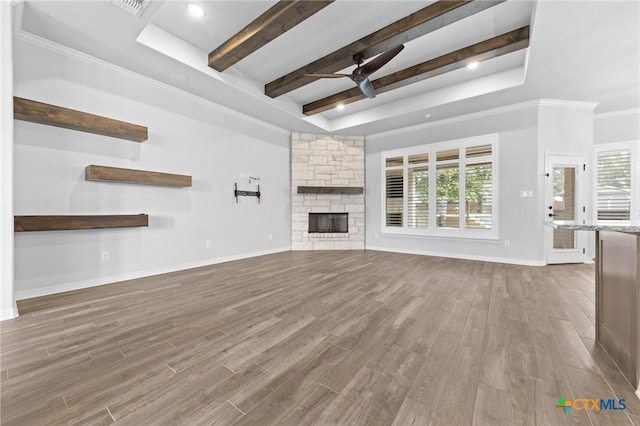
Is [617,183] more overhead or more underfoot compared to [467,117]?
more underfoot

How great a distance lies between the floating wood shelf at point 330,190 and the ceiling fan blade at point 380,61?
3.39 m

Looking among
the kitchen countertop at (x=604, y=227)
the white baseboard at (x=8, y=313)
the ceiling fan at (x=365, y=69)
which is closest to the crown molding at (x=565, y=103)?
the ceiling fan at (x=365, y=69)

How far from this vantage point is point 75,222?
3.15m

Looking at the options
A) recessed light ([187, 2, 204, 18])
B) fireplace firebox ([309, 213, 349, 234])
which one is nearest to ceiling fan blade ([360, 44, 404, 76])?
recessed light ([187, 2, 204, 18])

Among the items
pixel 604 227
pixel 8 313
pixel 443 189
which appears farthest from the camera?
pixel 443 189

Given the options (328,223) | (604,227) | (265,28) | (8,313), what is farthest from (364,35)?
(8,313)

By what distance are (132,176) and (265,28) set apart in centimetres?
274

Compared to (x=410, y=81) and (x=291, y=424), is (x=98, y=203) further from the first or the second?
(x=410, y=81)

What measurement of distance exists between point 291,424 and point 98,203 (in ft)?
12.8

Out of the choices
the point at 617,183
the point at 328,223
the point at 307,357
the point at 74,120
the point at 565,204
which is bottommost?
the point at 307,357

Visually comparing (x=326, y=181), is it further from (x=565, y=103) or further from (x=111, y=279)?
(x=565, y=103)

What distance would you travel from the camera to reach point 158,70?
3.73m

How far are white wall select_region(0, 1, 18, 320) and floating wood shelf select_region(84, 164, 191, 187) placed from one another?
0.83 m

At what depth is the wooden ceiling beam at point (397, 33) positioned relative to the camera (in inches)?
104
